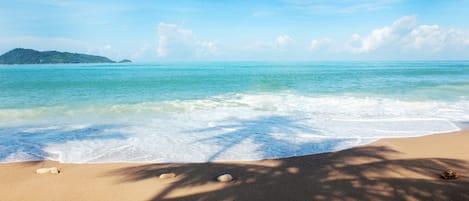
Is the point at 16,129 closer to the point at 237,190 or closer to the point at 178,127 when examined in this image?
the point at 178,127

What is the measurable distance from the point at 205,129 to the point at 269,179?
191 inches

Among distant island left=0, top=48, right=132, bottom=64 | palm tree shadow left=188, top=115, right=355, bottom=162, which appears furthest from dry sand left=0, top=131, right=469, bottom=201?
distant island left=0, top=48, right=132, bottom=64

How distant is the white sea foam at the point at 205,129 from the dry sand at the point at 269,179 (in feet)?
2.46

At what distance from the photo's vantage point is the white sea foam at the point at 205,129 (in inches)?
303

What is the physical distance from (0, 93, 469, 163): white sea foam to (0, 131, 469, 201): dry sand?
0.75m

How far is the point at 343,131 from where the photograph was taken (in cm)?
979

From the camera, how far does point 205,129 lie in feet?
33.5

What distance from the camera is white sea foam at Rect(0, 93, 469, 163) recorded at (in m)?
7.69

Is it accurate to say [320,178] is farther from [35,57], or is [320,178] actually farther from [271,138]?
[35,57]

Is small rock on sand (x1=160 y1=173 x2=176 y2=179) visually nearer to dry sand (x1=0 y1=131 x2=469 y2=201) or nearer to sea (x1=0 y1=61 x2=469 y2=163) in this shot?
dry sand (x1=0 y1=131 x2=469 y2=201)

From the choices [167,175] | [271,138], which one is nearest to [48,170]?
[167,175]

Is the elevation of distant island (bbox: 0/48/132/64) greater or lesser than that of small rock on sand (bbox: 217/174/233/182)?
greater

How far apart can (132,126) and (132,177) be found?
5097mm

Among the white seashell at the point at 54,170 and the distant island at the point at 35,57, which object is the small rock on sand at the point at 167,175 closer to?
the white seashell at the point at 54,170
